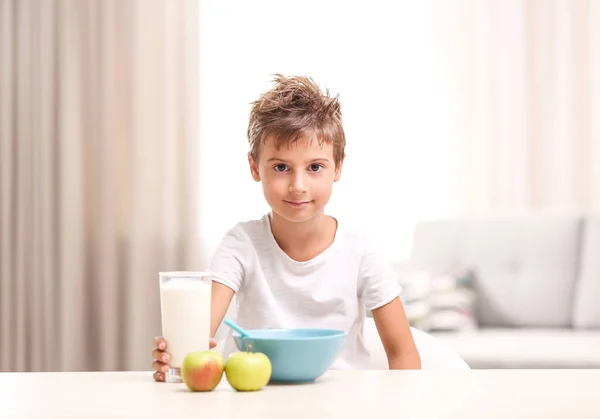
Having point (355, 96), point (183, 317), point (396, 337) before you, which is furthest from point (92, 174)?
point (183, 317)

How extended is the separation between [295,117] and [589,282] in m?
2.30

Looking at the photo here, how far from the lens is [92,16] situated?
441 cm

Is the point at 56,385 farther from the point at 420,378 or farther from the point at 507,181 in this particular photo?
the point at 507,181

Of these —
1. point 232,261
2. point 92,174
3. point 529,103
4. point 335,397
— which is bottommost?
point 335,397

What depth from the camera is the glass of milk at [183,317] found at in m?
1.23

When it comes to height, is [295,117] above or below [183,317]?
above

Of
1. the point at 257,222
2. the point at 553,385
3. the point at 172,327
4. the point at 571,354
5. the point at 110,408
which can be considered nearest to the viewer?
the point at 110,408

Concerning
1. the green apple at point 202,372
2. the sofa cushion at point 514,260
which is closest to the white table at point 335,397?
the green apple at point 202,372

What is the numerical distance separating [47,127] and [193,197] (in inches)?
34.0

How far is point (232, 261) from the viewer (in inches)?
69.3

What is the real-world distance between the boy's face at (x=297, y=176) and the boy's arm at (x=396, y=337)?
10.6 inches

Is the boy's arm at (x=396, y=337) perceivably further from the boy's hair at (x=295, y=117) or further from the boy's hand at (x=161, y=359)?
the boy's hand at (x=161, y=359)

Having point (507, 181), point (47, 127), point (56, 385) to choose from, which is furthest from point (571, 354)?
point (47, 127)

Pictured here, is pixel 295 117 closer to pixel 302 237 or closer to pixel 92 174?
pixel 302 237
